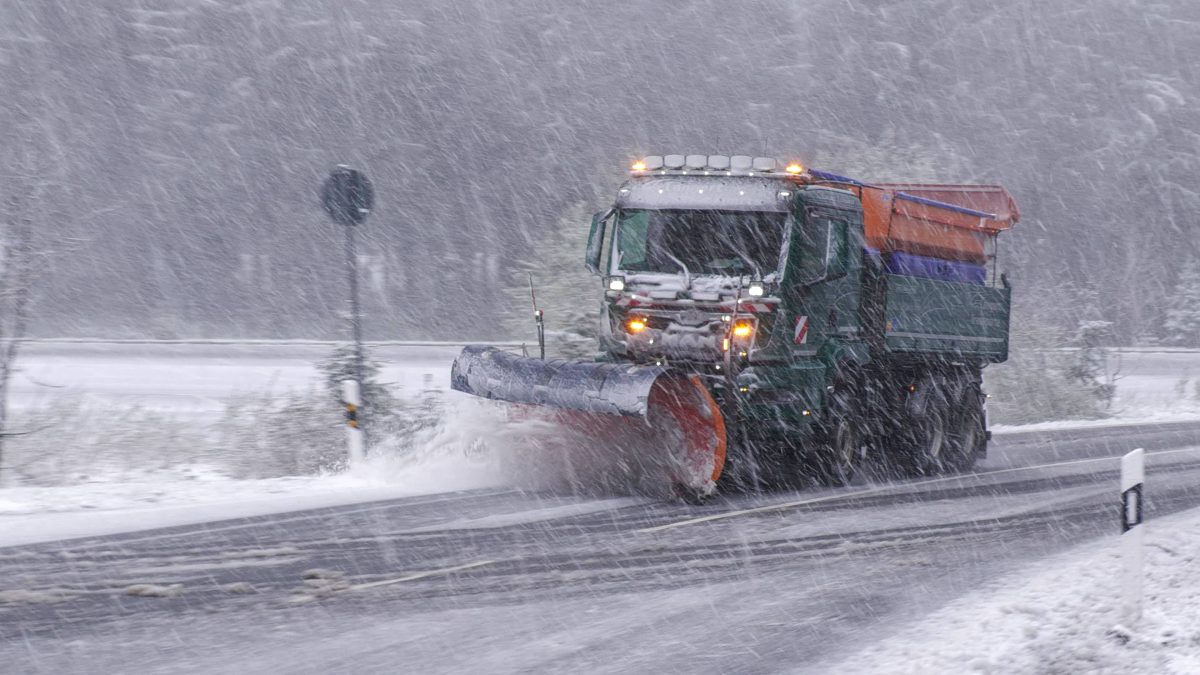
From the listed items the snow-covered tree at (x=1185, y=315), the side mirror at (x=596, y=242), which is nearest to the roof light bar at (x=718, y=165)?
the side mirror at (x=596, y=242)

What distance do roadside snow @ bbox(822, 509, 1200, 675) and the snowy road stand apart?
0.74 feet

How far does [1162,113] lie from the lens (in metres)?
48.8

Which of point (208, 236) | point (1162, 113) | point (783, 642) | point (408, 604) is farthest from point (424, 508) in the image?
point (1162, 113)

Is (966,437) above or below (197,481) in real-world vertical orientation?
below

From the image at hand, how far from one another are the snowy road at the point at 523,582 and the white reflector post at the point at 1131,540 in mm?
1066

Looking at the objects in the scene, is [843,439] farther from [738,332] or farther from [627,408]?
[627,408]

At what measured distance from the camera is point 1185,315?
41312 millimetres

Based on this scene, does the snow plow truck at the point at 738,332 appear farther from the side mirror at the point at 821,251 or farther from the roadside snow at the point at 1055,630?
the roadside snow at the point at 1055,630

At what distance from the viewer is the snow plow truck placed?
1152cm

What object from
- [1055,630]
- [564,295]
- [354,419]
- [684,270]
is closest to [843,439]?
[684,270]

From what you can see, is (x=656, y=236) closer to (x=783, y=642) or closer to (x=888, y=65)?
(x=783, y=642)

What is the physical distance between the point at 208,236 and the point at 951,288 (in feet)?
111

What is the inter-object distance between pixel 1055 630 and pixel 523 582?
2883mm

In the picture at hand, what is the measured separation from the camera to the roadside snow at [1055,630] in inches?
245
